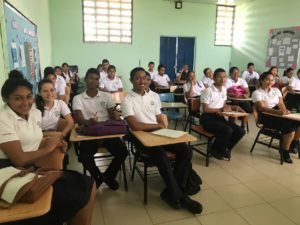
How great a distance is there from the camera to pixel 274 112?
352 cm

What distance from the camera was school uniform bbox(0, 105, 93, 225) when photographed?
145cm

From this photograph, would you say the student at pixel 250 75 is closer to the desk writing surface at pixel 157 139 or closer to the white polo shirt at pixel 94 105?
the white polo shirt at pixel 94 105

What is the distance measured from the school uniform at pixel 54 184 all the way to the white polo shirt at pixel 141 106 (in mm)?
978

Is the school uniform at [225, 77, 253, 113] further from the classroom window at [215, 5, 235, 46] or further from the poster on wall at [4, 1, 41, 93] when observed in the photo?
the classroom window at [215, 5, 235, 46]

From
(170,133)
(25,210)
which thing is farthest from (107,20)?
(25,210)

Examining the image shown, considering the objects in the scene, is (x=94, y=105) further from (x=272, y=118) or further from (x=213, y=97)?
(x=272, y=118)

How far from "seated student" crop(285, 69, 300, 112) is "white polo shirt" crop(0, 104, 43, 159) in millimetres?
6140

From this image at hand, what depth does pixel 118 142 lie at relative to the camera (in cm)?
273

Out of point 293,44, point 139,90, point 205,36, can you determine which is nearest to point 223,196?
point 139,90

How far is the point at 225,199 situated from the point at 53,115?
2.00 m

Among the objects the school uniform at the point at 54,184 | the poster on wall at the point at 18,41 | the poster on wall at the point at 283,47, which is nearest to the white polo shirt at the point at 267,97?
the school uniform at the point at 54,184

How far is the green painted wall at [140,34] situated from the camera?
7961 millimetres

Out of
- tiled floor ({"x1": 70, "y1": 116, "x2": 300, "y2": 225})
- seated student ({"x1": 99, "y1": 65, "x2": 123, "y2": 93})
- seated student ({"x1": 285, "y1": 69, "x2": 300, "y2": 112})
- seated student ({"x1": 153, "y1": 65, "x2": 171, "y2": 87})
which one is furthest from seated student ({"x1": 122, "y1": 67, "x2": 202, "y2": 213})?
seated student ({"x1": 285, "y1": 69, "x2": 300, "y2": 112})

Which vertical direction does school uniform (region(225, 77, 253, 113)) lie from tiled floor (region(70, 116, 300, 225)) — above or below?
above
